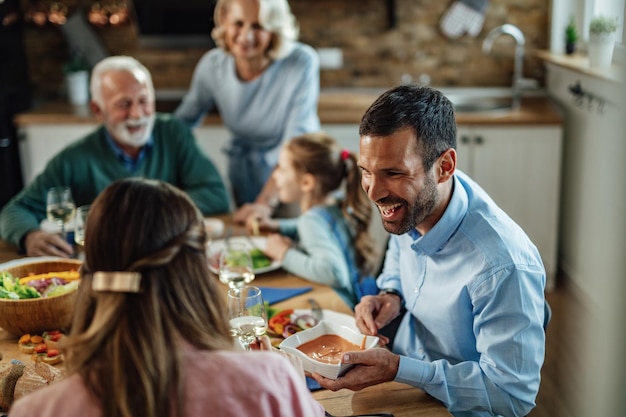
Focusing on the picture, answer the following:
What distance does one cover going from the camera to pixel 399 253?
2.04m

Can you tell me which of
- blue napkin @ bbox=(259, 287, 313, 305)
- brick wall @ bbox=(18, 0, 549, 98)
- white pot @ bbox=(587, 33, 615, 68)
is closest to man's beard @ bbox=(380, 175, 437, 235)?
blue napkin @ bbox=(259, 287, 313, 305)

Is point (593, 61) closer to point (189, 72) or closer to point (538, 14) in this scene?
point (538, 14)

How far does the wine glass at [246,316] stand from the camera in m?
1.58

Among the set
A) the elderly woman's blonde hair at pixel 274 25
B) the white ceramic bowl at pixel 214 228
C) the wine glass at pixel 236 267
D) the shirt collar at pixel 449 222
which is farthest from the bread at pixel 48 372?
the elderly woman's blonde hair at pixel 274 25

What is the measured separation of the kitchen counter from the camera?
12.8ft

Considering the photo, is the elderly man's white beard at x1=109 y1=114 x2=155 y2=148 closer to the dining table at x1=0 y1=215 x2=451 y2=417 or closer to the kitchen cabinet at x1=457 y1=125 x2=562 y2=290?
the dining table at x1=0 y1=215 x2=451 y2=417

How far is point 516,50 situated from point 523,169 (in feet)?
3.11

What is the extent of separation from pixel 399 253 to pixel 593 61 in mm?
2049

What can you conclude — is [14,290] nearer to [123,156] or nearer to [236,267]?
[236,267]

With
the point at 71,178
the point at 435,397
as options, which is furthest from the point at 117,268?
the point at 71,178

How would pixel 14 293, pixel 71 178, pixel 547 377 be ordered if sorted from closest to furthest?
pixel 14 293 → pixel 71 178 → pixel 547 377

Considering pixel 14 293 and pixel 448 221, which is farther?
pixel 14 293

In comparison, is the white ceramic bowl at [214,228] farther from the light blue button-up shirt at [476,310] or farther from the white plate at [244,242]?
the light blue button-up shirt at [476,310]

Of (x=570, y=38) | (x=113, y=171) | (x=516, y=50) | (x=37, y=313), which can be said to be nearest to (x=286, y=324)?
(x=37, y=313)
